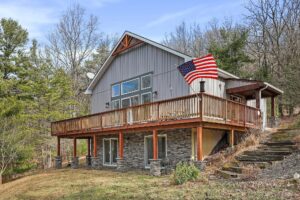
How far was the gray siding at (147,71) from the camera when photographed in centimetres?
1674

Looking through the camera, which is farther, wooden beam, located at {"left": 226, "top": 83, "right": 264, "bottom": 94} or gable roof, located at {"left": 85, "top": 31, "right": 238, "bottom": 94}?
wooden beam, located at {"left": 226, "top": 83, "right": 264, "bottom": 94}

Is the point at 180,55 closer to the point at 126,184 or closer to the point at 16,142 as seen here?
the point at 126,184

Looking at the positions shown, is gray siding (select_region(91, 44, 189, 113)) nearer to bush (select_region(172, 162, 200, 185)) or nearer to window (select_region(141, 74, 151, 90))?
window (select_region(141, 74, 151, 90))

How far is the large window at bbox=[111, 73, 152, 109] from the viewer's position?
60.9 feet

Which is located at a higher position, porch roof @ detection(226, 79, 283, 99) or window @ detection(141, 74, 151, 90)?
window @ detection(141, 74, 151, 90)

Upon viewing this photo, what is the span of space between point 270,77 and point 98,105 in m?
15.1

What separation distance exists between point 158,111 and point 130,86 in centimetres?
582

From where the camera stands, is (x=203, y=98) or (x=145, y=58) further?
(x=145, y=58)

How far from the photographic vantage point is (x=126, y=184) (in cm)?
1158

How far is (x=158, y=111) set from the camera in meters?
14.5

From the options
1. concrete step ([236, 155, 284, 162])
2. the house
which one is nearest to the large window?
the house

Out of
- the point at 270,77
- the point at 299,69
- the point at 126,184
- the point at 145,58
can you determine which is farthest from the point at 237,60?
the point at 126,184

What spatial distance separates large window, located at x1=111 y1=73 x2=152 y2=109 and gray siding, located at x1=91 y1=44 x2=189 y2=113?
322 mm

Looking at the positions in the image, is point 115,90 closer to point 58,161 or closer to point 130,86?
point 130,86
